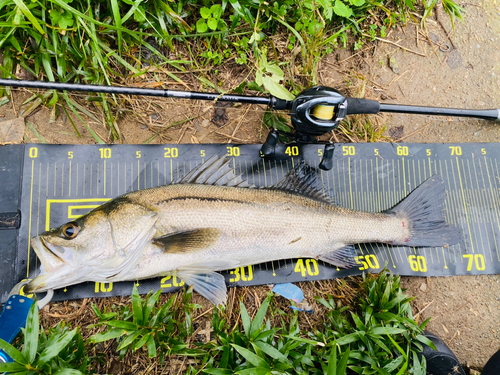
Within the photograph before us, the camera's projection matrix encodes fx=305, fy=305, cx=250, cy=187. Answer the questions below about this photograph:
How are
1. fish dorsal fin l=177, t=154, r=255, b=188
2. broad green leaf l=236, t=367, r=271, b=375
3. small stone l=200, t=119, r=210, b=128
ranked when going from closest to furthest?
broad green leaf l=236, t=367, r=271, b=375 → fish dorsal fin l=177, t=154, r=255, b=188 → small stone l=200, t=119, r=210, b=128

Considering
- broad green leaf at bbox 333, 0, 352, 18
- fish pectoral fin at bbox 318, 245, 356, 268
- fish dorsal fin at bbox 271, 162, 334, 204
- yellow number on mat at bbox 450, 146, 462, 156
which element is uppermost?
broad green leaf at bbox 333, 0, 352, 18

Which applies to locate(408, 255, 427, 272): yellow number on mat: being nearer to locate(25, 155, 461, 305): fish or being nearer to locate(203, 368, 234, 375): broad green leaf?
locate(25, 155, 461, 305): fish

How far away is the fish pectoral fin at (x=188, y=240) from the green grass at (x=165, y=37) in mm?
1315

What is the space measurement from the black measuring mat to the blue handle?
0.84 feet

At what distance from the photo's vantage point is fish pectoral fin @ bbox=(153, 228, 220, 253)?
8.30ft

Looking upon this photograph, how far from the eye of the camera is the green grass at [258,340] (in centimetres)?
228

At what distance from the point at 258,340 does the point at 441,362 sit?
167cm

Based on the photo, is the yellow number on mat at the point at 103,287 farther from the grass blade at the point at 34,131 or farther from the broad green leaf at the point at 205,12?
the broad green leaf at the point at 205,12

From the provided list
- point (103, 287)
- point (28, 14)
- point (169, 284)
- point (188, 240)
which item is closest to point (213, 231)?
point (188, 240)

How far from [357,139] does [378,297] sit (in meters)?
1.63

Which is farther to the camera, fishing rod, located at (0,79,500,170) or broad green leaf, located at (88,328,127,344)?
fishing rod, located at (0,79,500,170)

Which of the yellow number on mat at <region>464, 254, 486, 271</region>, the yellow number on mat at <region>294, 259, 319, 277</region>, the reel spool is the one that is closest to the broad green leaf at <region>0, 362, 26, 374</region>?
the yellow number on mat at <region>294, 259, 319, 277</region>

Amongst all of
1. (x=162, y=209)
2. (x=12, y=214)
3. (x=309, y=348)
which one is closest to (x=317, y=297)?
(x=309, y=348)

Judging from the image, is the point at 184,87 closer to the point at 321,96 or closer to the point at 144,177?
the point at 144,177
